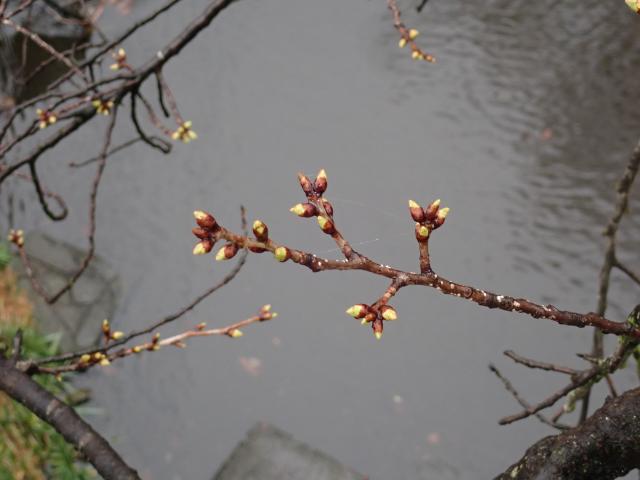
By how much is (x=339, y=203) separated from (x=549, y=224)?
1.39 metres

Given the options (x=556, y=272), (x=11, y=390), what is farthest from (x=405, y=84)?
(x=11, y=390)

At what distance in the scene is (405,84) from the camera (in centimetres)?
422

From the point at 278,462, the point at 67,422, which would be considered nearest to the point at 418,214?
the point at 67,422

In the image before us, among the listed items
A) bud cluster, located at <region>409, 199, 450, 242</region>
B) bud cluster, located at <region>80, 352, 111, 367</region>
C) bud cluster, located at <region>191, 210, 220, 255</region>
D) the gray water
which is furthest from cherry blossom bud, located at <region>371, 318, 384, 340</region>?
the gray water

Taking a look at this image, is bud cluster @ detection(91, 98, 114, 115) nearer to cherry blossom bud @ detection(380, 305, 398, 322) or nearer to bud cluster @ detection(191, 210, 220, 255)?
bud cluster @ detection(191, 210, 220, 255)

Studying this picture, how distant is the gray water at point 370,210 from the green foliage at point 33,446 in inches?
11.1

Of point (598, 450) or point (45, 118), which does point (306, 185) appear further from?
point (45, 118)

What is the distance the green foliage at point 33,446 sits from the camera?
114 inches

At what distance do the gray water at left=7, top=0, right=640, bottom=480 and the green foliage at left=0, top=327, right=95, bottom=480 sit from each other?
0.28 meters

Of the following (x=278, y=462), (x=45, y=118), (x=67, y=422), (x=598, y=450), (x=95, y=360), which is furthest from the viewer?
(x=278, y=462)

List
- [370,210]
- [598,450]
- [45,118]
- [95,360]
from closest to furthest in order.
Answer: [598,450] → [95,360] → [45,118] → [370,210]

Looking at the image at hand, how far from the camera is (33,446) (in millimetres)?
3025

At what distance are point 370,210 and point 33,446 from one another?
245 cm

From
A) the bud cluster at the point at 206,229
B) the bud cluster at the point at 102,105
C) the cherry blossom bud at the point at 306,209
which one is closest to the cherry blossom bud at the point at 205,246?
the bud cluster at the point at 206,229
